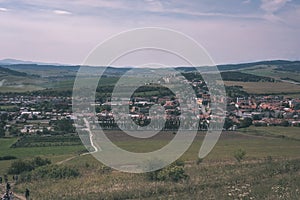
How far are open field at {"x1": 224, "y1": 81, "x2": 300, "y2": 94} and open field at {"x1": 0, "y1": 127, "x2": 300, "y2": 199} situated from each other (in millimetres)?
32819

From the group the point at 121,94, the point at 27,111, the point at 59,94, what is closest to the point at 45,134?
the point at 121,94

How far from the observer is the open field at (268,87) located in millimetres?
57381

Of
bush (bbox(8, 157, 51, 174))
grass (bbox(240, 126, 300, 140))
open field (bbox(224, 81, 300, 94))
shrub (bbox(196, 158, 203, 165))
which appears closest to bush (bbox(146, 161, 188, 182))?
shrub (bbox(196, 158, 203, 165))

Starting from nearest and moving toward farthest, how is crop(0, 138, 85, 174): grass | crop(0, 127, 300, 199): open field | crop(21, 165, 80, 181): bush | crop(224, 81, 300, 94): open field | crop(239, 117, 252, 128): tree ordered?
crop(0, 127, 300, 199): open field, crop(21, 165, 80, 181): bush, crop(0, 138, 85, 174): grass, crop(239, 117, 252, 128): tree, crop(224, 81, 300, 94): open field

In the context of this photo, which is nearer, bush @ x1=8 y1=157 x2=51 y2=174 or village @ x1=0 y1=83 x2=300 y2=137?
bush @ x1=8 y1=157 x2=51 y2=174

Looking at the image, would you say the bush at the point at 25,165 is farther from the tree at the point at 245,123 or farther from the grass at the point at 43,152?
the tree at the point at 245,123

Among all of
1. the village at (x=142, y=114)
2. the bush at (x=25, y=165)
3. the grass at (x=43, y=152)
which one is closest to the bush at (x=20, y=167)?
the bush at (x=25, y=165)

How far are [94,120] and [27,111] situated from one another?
12782mm

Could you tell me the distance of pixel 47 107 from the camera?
44781 millimetres

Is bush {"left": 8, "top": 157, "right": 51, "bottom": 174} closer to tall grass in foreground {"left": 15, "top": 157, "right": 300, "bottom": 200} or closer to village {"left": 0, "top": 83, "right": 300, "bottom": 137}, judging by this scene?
tall grass in foreground {"left": 15, "top": 157, "right": 300, "bottom": 200}

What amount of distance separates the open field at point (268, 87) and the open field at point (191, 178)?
108ft

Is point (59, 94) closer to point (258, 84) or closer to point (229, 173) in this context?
point (258, 84)

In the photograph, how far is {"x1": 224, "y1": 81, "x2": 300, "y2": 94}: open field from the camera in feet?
188

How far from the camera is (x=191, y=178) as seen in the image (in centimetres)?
1584
